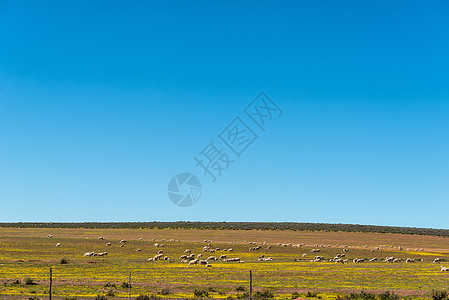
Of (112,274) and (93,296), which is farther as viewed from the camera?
(112,274)

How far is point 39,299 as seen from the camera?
988 inches

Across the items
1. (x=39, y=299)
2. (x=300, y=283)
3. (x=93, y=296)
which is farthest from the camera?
(x=300, y=283)

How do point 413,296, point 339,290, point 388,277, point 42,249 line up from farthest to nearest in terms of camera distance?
point 42,249 → point 388,277 → point 339,290 → point 413,296

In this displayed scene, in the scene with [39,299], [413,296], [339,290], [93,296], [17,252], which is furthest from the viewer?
[17,252]

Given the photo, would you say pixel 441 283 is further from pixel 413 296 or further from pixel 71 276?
pixel 71 276

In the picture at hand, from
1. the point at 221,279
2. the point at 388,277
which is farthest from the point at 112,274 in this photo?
the point at 388,277

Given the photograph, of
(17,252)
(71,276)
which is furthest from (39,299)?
(17,252)

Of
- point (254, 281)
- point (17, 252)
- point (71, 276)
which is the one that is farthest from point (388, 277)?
point (17, 252)

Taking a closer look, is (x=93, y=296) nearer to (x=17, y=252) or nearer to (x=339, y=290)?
(x=339, y=290)

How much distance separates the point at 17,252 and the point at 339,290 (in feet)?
148

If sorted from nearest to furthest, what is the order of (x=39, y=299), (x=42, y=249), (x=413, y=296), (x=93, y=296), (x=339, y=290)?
(x=39, y=299)
(x=93, y=296)
(x=413, y=296)
(x=339, y=290)
(x=42, y=249)

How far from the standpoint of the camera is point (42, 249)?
224 feet

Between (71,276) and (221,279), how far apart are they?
11263mm

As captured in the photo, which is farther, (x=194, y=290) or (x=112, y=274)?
(x=112, y=274)
